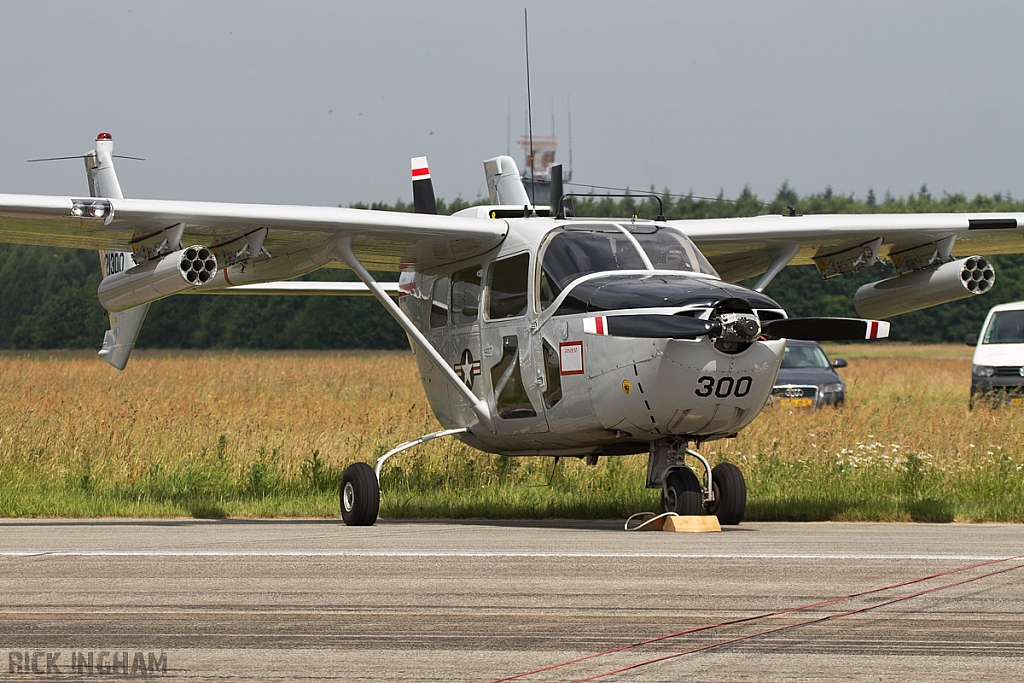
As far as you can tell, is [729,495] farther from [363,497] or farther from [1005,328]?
[1005,328]

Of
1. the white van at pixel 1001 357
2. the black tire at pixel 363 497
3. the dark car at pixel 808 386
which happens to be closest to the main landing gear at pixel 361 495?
the black tire at pixel 363 497

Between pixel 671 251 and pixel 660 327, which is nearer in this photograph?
pixel 660 327

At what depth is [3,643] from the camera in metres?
5.58

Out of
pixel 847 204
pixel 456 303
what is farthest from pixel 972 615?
pixel 847 204

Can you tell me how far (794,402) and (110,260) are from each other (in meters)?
13.6

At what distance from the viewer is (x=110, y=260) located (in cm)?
1611

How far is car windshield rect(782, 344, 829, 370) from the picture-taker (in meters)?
27.0

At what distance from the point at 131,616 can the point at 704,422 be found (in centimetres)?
542


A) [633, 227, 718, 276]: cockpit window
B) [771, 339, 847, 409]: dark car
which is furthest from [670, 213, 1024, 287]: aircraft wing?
[771, 339, 847, 409]: dark car

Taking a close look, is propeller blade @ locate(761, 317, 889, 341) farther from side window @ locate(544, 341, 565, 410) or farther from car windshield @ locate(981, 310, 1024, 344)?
car windshield @ locate(981, 310, 1024, 344)

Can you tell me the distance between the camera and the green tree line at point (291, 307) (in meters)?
53.2

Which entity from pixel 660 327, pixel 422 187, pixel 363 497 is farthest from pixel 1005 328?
pixel 660 327

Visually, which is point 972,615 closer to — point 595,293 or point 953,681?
point 953,681

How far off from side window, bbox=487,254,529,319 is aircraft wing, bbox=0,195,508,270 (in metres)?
0.30
